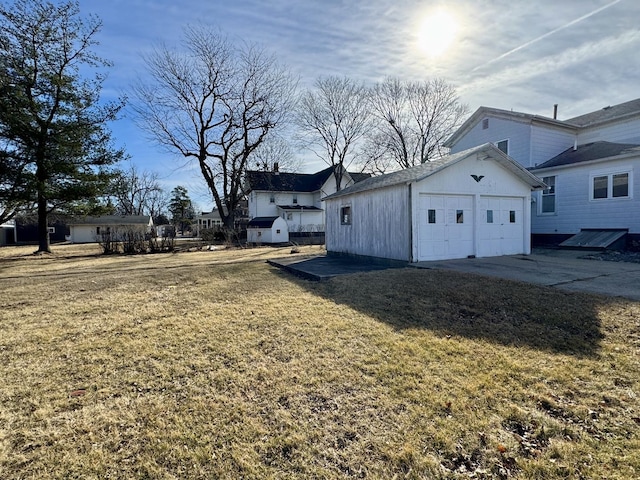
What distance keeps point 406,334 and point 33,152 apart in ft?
65.1

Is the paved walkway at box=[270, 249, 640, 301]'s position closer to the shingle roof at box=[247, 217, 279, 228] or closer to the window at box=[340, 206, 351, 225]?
the window at box=[340, 206, 351, 225]

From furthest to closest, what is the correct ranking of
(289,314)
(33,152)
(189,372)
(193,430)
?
(33,152) → (289,314) → (189,372) → (193,430)

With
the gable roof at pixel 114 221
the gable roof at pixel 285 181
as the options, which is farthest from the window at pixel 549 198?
the gable roof at pixel 114 221

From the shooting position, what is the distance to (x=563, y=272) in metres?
8.12

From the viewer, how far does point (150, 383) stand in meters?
3.19

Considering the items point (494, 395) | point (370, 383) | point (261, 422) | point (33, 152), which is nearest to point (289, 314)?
point (370, 383)

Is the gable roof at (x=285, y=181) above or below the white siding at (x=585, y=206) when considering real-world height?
above

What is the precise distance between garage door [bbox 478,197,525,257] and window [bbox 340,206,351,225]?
4.78 m

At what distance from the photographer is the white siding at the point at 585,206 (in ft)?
40.8

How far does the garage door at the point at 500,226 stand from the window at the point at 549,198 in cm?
445

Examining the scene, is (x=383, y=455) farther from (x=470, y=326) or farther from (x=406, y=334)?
(x=470, y=326)

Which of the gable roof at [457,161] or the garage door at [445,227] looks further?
the garage door at [445,227]

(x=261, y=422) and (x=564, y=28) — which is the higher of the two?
(x=564, y=28)

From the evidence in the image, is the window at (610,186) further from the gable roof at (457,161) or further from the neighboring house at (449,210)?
the neighboring house at (449,210)
